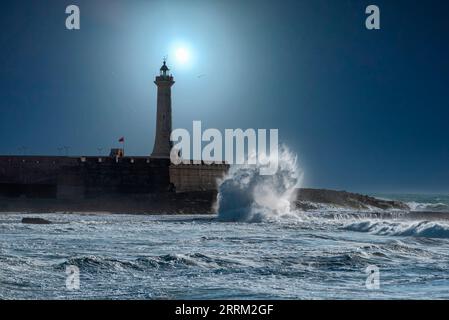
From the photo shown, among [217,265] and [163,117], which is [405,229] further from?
[163,117]

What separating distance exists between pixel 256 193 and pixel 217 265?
17.2m

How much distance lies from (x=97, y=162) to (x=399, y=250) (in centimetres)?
1906

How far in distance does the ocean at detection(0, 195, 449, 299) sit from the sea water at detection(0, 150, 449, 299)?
0.04 feet

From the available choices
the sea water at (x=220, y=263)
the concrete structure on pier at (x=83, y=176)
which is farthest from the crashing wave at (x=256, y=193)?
the sea water at (x=220, y=263)

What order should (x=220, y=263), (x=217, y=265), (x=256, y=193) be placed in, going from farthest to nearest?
(x=256, y=193)
(x=220, y=263)
(x=217, y=265)

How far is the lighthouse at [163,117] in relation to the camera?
32406 millimetres

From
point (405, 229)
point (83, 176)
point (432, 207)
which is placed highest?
point (83, 176)

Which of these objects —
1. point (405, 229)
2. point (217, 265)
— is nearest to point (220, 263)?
point (217, 265)

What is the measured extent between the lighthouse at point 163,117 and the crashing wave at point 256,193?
4058 millimetres

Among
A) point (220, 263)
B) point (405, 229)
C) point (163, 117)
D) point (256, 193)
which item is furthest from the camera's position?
point (163, 117)

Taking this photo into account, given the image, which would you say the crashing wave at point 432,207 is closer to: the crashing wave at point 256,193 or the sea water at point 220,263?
the crashing wave at point 256,193

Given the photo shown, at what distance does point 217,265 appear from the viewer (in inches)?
397

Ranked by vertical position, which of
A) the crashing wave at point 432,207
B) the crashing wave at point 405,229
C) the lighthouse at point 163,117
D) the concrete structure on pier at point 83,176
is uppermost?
the lighthouse at point 163,117
